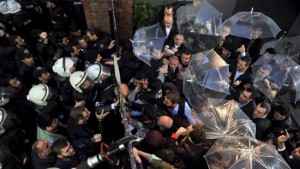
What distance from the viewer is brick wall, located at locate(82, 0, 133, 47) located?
20.6 ft

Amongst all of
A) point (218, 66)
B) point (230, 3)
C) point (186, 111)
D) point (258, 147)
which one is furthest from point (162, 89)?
point (230, 3)

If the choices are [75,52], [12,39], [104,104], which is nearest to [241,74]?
[104,104]

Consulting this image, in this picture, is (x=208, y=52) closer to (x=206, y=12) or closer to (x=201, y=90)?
(x=201, y=90)

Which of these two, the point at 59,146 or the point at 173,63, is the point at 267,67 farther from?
the point at 59,146

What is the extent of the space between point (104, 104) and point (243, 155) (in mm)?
2277

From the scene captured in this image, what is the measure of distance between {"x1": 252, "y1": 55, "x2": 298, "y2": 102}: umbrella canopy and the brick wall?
9.40ft

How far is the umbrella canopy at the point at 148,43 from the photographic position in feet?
18.9

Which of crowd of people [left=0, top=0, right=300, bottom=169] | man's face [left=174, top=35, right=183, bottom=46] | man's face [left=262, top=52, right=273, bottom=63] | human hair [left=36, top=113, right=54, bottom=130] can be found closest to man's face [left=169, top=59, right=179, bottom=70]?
crowd of people [left=0, top=0, right=300, bottom=169]

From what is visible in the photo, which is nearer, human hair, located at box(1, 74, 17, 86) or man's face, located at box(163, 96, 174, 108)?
man's face, located at box(163, 96, 174, 108)

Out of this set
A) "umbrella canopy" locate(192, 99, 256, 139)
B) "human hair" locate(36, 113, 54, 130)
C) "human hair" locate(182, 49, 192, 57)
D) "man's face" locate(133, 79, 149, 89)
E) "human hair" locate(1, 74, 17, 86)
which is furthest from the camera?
"human hair" locate(182, 49, 192, 57)

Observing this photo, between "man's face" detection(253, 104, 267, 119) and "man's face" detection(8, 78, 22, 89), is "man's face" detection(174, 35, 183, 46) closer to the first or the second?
"man's face" detection(253, 104, 267, 119)

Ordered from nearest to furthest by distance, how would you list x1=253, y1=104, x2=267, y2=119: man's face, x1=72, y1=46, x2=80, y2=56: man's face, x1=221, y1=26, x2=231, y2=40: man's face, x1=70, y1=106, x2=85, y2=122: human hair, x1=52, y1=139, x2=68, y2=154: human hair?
x1=52, y1=139, x2=68, y2=154: human hair < x1=70, y1=106, x2=85, y2=122: human hair < x1=253, y1=104, x2=267, y2=119: man's face < x1=72, y1=46, x2=80, y2=56: man's face < x1=221, y1=26, x2=231, y2=40: man's face

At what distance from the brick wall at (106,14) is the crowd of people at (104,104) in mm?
254

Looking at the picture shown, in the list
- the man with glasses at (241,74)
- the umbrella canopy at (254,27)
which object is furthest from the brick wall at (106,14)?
the man with glasses at (241,74)
